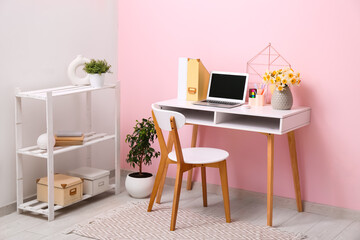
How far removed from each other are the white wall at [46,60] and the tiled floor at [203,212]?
0.28 meters

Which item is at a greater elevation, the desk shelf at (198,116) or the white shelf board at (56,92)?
the white shelf board at (56,92)

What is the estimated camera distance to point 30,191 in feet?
12.0

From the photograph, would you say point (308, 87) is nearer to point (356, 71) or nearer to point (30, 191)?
point (356, 71)

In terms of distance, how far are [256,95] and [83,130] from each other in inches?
53.6

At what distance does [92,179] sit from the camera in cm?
370

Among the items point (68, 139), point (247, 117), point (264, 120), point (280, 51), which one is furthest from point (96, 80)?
point (280, 51)

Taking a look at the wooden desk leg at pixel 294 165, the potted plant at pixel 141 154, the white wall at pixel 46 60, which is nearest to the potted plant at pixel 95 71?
the white wall at pixel 46 60

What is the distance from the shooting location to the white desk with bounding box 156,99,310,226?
3.25 m

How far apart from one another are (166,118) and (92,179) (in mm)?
838

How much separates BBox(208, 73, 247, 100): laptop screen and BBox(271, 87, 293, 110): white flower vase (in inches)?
11.1

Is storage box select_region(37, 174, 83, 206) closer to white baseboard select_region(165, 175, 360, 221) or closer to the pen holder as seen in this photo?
white baseboard select_region(165, 175, 360, 221)

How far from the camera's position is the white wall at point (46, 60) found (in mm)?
3371

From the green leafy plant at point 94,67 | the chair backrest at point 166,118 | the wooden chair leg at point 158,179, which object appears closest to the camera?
the chair backrest at point 166,118

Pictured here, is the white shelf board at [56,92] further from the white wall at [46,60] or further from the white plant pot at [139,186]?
the white plant pot at [139,186]
